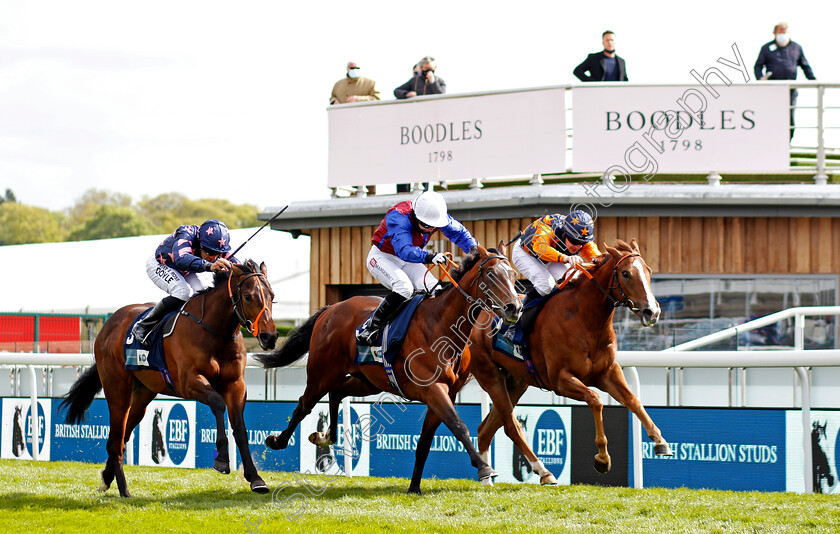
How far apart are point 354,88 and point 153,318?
17.4ft

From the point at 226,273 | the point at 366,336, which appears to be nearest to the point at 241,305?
the point at 226,273

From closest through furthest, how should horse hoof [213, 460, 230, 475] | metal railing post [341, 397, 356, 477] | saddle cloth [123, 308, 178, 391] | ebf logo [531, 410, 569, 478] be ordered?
horse hoof [213, 460, 230, 475], saddle cloth [123, 308, 178, 391], ebf logo [531, 410, 569, 478], metal railing post [341, 397, 356, 477]

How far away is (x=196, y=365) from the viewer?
22.3 ft

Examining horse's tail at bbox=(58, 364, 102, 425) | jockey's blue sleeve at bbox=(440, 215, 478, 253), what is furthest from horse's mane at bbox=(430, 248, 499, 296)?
horse's tail at bbox=(58, 364, 102, 425)

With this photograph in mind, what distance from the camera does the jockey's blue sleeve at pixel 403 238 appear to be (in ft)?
21.4

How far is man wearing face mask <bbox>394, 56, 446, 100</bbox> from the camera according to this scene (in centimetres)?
1122

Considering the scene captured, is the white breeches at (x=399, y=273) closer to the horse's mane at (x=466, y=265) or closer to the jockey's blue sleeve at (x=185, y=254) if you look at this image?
the horse's mane at (x=466, y=265)

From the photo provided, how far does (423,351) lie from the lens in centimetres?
654

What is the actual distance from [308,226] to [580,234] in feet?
17.3

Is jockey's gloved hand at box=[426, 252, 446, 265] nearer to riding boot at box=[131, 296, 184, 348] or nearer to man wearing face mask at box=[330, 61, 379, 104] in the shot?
riding boot at box=[131, 296, 184, 348]

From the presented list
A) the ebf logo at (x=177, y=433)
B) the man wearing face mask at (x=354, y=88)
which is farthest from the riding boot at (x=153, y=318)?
the man wearing face mask at (x=354, y=88)

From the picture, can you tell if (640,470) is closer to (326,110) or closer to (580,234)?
(580,234)

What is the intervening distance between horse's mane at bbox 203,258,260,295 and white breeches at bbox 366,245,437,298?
85 cm

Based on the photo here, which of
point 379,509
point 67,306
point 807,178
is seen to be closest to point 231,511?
point 379,509
